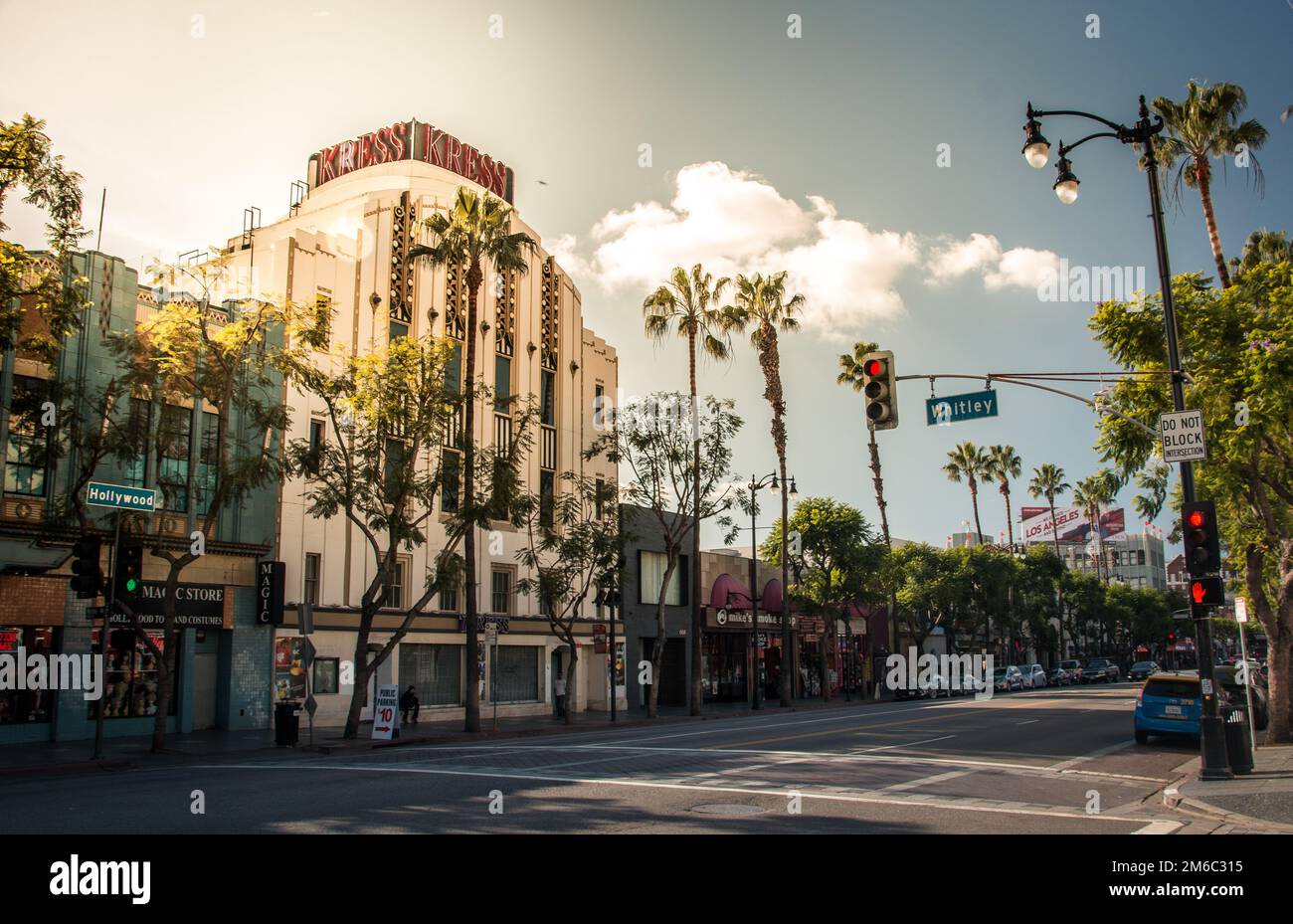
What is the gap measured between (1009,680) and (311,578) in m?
47.8

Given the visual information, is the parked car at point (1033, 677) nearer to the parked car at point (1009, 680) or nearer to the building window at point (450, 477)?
the parked car at point (1009, 680)

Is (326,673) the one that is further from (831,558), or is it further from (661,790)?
(831,558)

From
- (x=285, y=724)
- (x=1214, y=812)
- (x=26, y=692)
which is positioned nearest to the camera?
(x=1214, y=812)

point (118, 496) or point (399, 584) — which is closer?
point (118, 496)

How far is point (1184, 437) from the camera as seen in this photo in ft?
51.8

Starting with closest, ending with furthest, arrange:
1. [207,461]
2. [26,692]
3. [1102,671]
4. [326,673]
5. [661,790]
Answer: [661,790] → [26,692] → [207,461] → [326,673] → [1102,671]

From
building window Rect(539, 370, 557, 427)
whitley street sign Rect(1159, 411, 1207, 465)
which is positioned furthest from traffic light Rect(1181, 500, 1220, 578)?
building window Rect(539, 370, 557, 427)

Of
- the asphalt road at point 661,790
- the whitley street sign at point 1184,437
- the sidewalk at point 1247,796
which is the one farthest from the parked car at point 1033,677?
the whitley street sign at point 1184,437

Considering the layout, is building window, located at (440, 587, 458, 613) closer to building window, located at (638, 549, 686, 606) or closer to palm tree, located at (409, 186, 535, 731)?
palm tree, located at (409, 186, 535, 731)

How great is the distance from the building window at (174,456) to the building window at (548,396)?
16059 millimetres

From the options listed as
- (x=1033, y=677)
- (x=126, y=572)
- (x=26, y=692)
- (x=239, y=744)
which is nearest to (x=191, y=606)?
(x=26, y=692)

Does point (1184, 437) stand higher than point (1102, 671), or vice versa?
point (1184, 437)

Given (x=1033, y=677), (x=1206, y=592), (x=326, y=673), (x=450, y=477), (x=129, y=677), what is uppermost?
(x=450, y=477)
